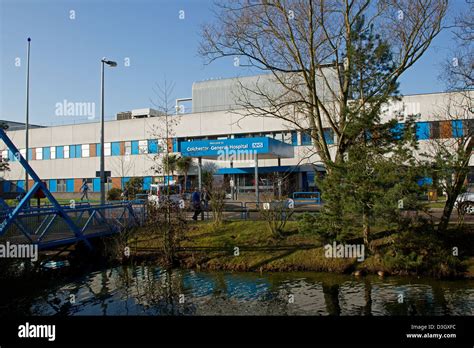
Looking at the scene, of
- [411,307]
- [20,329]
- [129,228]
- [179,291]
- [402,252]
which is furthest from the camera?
[129,228]

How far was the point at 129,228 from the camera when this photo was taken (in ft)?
59.9

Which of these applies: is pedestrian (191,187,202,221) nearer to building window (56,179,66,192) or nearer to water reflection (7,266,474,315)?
water reflection (7,266,474,315)

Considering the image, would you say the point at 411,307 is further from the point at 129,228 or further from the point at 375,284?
the point at 129,228

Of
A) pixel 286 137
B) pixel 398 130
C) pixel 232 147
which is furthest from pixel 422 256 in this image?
pixel 286 137

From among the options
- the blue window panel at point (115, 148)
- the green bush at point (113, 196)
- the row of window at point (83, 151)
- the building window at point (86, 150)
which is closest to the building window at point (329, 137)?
the green bush at point (113, 196)

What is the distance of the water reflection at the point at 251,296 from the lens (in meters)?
10.2

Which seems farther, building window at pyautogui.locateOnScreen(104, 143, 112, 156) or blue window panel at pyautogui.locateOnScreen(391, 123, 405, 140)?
building window at pyautogui.locateOnScreen(104, 143, 112, 156)

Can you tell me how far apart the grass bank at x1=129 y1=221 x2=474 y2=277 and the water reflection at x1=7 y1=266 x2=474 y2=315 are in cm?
64

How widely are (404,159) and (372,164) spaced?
0.97 metres

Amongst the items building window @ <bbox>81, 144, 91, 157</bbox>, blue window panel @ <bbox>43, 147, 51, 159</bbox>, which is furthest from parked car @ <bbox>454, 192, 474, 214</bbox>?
blue window panel @ <bbox>43, 147, 51, 159</bbox>

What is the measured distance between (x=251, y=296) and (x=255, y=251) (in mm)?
4414

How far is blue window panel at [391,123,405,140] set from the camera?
13805 millimetres

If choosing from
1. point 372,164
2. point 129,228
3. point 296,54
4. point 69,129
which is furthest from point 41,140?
point 372,164

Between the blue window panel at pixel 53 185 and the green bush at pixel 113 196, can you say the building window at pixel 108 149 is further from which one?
the green bush at pixel 113 196
